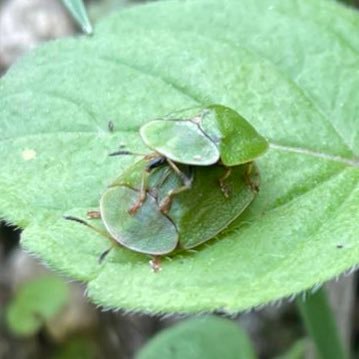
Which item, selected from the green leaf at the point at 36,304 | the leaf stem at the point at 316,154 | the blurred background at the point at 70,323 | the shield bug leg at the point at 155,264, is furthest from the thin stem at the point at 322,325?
the green leaf at the point at 36,304

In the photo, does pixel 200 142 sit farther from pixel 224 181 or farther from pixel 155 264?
pixel 155 264

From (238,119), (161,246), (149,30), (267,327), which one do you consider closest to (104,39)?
(149,30)

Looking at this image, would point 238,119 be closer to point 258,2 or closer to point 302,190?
point 302,190

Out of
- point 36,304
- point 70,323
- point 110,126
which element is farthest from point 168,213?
point 70,323

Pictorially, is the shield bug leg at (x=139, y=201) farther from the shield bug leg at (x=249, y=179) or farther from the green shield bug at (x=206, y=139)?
the shield bug leg at (x=249, y=179)

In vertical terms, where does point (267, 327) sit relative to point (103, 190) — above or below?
below

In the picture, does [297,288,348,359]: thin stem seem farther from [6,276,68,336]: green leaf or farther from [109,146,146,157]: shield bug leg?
[6,276,68,336]: green leaf
